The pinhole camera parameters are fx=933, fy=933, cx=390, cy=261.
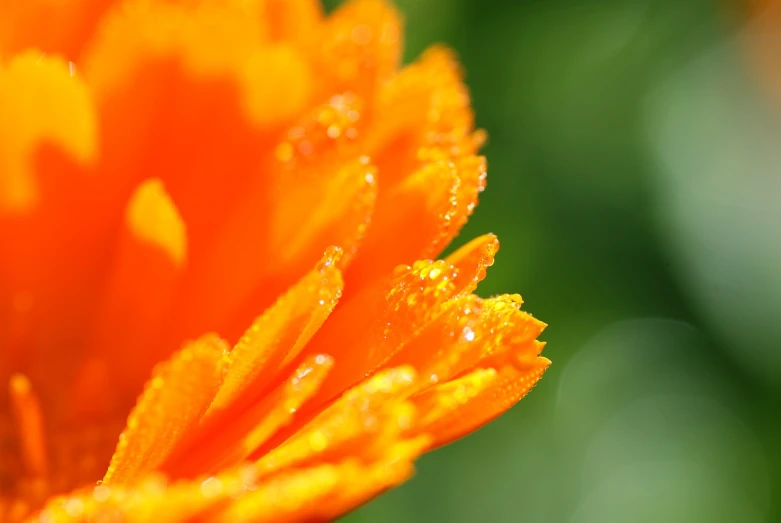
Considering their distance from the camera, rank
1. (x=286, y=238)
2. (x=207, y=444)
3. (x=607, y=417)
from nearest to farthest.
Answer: (x=207, y=444) < (x=286, y=238) < (x=607, y=417)

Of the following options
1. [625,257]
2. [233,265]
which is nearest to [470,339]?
[233,265]

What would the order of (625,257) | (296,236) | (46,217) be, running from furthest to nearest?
(625,257), (46,217), (296,236)

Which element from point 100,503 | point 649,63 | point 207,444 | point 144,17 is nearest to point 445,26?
point 649,63

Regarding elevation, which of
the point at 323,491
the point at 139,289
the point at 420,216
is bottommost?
the point at 323,491

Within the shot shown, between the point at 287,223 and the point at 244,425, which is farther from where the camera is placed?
the point at 287,223

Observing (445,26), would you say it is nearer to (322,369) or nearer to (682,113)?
(682,113)

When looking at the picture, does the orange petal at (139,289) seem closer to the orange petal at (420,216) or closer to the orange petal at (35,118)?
the orange petal at (35,118)

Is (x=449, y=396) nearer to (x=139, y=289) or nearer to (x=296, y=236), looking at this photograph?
(x=296, y=236)
